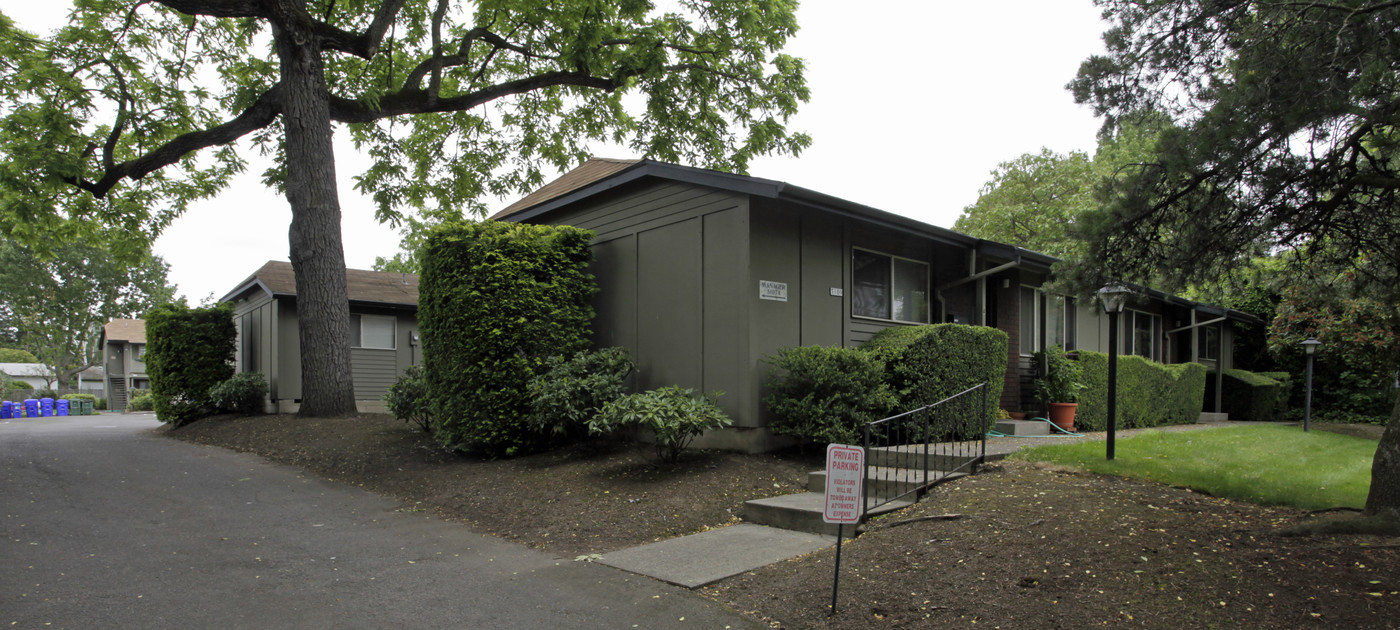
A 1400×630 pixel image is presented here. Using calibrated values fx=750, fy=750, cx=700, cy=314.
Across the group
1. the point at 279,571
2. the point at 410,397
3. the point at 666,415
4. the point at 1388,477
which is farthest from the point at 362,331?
the point at 1388,477

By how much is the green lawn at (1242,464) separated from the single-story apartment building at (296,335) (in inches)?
655

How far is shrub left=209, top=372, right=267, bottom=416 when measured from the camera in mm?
17903

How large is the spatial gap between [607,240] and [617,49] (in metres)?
6.43

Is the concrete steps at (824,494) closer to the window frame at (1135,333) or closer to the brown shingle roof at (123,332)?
the window frame at (1135,333)

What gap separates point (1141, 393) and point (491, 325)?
42.4 feet

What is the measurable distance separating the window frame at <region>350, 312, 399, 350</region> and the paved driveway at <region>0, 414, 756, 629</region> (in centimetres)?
1195

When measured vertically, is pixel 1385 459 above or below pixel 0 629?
above

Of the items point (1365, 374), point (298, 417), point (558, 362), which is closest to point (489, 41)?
point (298, 417)

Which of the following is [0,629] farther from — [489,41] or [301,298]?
[489,41]

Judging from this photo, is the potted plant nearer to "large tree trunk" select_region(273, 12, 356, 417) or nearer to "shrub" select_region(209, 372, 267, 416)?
"large tree trunk" select_region(273, 12, 356, 417)

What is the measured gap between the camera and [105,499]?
8398 mm

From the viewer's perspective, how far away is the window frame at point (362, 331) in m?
21.0

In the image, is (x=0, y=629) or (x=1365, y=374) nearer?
(x=0, y=629)

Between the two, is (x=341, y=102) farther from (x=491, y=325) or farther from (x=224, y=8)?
(x=491, y=325)
